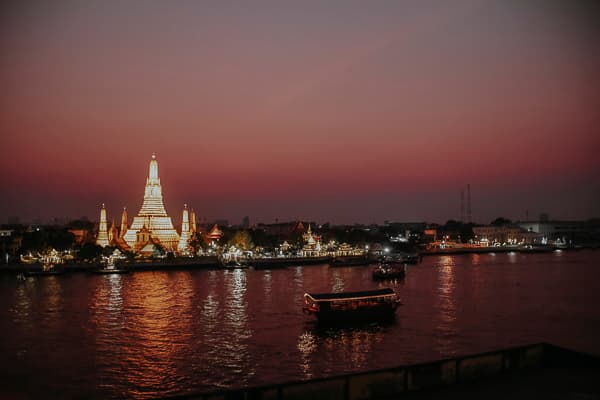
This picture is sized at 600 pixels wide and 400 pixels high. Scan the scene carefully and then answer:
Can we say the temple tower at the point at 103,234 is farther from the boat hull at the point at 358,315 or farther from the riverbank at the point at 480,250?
the riverbank at the point at 480,250

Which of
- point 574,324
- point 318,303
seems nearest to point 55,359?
point 318,303

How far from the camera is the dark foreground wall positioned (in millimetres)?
6875

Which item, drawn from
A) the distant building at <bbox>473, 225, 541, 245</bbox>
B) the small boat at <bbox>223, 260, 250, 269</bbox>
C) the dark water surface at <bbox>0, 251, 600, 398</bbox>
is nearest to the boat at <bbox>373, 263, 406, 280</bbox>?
the dark water surface at <bbox>0, 251, 600, 398</bbox>

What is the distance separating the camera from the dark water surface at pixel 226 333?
13.2 metres

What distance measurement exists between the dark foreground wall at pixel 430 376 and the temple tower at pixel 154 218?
47197 mm

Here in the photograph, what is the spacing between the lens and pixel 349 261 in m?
55.8

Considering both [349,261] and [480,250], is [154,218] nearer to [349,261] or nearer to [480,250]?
[349,261]

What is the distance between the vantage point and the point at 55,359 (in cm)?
1468

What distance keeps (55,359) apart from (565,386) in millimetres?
12180

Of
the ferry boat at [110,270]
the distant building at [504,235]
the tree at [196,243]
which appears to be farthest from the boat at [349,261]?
the distant building at [504,235]

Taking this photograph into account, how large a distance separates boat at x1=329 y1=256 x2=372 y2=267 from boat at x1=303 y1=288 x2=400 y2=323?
31.6m

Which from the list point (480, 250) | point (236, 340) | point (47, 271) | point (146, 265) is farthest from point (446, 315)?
point (480, 250)

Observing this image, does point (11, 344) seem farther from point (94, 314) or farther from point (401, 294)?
point (401, 294)

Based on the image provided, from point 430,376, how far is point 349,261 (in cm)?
4857
